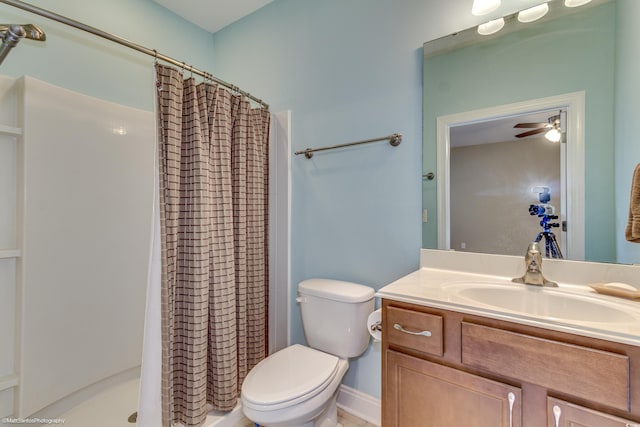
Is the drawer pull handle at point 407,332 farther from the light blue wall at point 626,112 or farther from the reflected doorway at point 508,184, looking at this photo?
the light blue wall at point 626,112

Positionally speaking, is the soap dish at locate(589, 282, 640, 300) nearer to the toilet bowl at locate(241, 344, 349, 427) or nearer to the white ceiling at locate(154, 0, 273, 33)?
the toilet bowl at locate(241, 344, 349, 427)

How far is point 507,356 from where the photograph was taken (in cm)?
83

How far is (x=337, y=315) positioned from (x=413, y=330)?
1.86ft

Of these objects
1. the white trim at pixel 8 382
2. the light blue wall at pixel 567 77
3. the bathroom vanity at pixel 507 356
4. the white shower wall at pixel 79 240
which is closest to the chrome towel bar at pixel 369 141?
the light blue wall at pixel 567 77

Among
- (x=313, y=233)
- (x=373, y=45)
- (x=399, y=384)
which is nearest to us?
(x=399, y=384)

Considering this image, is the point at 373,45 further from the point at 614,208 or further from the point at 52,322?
the point at 52,322

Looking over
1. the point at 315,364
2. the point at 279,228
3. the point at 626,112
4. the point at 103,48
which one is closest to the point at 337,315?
the point at 315,364

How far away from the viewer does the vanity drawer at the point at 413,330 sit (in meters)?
0.94

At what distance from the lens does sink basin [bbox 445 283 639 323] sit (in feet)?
2.97

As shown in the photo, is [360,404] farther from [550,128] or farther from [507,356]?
[550,128]

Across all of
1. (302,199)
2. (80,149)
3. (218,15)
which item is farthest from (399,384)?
(218,15)

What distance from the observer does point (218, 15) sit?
215 cm

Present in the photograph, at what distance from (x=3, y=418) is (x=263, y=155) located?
5.97 ft

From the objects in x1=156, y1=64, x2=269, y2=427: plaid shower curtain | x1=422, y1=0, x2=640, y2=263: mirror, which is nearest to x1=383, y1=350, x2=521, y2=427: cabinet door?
x1=422, y1=0, x2=640, y2=263: mirror
